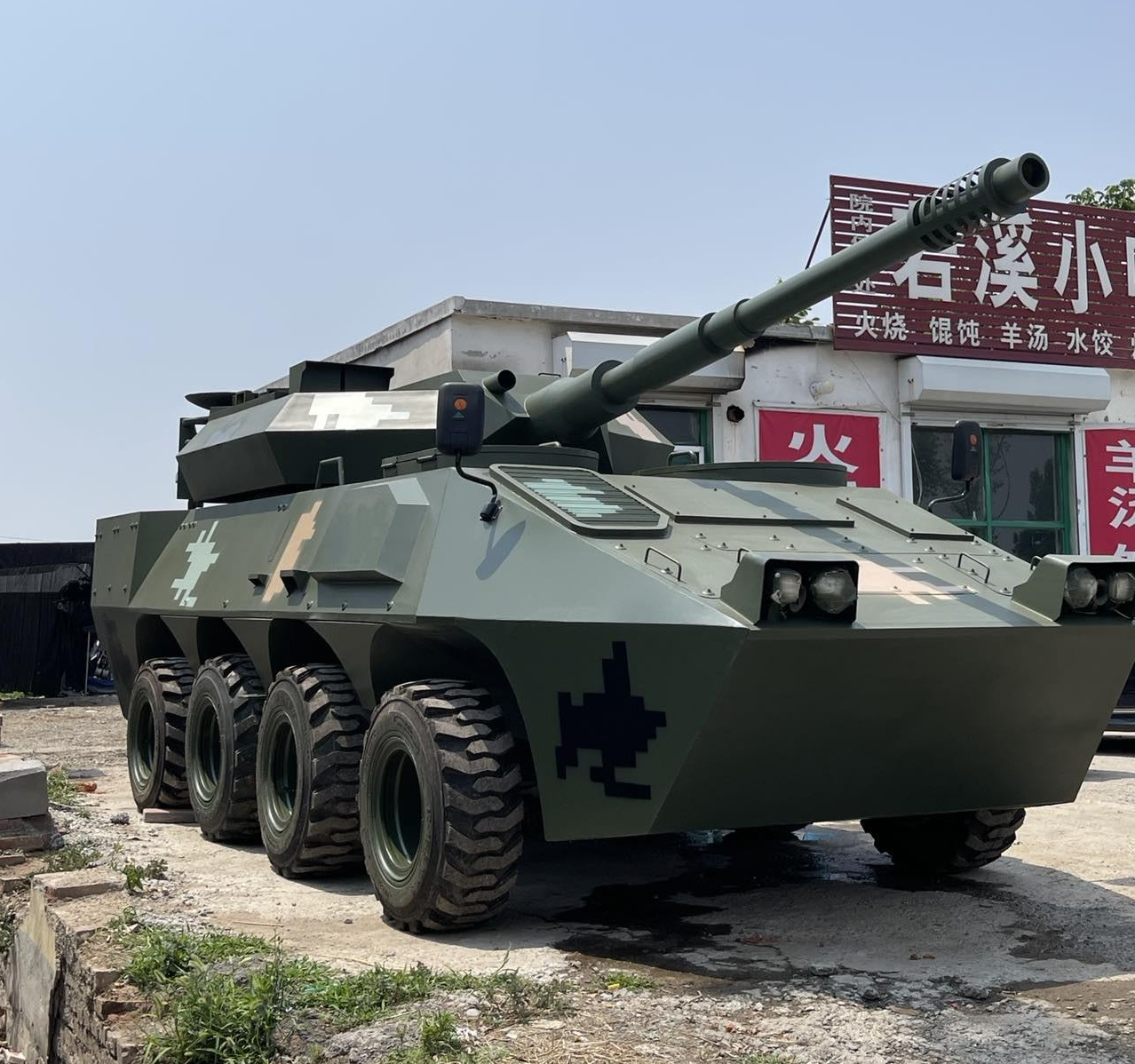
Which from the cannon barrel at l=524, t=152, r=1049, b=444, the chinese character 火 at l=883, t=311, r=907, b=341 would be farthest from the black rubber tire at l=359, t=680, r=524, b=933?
the chinese character 火 at l=883, t=311, r=907, b=341

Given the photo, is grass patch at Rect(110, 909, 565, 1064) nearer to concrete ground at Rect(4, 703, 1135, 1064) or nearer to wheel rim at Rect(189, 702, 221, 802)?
concrete ground at Rect(4, 703, 1135, 1064)

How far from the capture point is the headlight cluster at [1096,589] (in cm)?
510

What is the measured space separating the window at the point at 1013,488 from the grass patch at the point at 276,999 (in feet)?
38.3

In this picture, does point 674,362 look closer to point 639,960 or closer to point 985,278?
point 639,960

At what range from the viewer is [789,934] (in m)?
5.34

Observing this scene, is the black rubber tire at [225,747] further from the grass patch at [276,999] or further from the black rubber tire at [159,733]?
the grass patch at [276,999]

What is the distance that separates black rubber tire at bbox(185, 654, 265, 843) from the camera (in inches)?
281

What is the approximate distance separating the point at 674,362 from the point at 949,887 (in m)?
2.51

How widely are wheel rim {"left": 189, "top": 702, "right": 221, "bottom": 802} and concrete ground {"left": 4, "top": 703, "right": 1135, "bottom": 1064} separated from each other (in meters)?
0.29

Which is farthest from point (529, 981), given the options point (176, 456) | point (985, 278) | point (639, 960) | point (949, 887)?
point (985, 278)

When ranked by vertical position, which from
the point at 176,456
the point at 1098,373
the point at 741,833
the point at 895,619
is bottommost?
the point at 741,833

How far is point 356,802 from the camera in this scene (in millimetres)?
6152

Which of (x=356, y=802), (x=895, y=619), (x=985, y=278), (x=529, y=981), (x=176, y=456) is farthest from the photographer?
(x=985, y=278)

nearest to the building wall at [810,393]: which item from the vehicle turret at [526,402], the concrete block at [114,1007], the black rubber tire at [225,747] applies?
the vehicle turret at [526,402]
